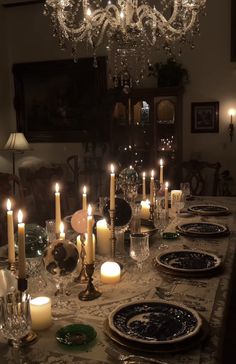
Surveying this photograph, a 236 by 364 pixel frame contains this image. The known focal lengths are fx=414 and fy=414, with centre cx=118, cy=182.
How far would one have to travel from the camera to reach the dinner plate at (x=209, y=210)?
283 cm

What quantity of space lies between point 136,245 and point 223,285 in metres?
0.38

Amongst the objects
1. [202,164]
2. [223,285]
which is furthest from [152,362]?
[202,164]

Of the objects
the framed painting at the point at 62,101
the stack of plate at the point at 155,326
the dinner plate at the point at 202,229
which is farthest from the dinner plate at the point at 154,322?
the framed painting at the point at 62,101

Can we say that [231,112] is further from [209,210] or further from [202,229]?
[202,229]

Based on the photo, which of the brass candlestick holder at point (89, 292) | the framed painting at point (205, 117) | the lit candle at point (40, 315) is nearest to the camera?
the lit candle at point (40, 315)

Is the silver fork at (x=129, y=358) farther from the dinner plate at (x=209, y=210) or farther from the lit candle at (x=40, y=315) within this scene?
the dinner plate at (x=209, y=210)

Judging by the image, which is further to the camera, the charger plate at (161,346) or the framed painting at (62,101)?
the framed painting at (62,101)

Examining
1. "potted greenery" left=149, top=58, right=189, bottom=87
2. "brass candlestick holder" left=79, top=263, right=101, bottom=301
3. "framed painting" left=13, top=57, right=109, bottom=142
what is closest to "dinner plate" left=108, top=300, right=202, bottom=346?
"brass candlestick holder" left=79, top=263, right=101, bottom=301

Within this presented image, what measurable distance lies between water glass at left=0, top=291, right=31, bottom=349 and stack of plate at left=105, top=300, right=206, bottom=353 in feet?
0.83

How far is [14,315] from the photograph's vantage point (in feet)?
3.92

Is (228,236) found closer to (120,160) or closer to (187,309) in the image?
(187,309)

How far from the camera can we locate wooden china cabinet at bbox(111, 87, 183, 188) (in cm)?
517

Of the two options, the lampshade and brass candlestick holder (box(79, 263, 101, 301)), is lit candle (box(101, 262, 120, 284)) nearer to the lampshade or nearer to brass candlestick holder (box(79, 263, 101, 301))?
brass candlestick holder (box(79, 263, 101, 301))

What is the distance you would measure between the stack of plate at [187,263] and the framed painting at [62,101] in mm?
3930
